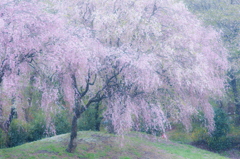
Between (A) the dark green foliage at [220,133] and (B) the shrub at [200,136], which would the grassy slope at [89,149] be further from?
(B) the shrub at [200,136]

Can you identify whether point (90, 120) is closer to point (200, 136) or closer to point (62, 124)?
point (62, 124)

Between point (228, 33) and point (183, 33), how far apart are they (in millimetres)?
8473

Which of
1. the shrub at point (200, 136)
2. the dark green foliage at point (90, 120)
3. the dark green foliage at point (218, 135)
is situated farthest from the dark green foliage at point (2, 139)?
the shrub at point (200, 136)

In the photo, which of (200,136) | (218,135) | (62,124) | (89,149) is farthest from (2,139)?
(218,135)

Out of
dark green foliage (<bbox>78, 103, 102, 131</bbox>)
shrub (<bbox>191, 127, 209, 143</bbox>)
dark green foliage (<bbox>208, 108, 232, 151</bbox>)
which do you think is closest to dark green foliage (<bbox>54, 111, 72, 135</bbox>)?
dark green foliage (<bbox>78, 103, 102, 131</bbox>)

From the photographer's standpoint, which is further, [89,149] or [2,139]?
[2,139]

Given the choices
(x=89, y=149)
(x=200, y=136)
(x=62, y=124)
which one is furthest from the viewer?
(x=200, y=136)

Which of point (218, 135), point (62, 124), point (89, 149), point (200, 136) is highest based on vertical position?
point (62, 124)

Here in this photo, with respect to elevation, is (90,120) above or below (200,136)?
above

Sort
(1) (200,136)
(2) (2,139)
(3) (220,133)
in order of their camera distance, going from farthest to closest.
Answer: (1) (200,136)
(3) (220,133)
(2) (2,139)

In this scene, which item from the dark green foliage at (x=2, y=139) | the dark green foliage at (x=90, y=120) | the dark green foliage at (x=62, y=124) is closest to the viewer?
the dark green foliage at (x=2, y=139)

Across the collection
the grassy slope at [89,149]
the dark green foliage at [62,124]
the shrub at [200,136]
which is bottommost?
the shrub at [200,136]

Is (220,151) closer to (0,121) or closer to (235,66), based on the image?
(235,66)

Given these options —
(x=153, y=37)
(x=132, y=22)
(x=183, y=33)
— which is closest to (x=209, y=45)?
(x=183, y=33)
